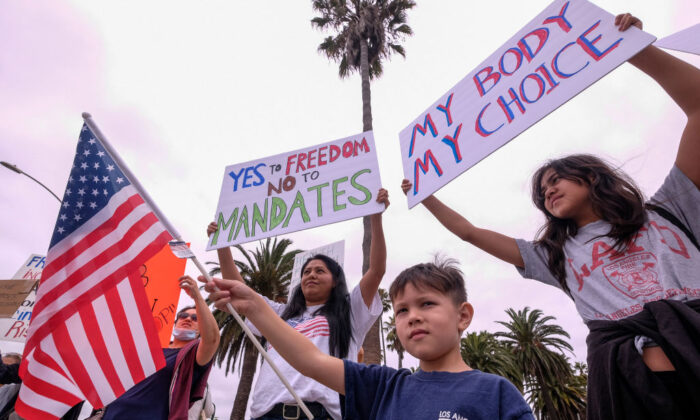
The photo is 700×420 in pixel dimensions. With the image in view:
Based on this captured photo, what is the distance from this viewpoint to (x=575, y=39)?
90.4 inches

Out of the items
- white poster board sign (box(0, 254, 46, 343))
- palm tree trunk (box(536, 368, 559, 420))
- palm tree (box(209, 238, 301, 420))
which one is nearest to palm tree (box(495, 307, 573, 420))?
palm tree trunk (box(536, 368, 559, 420))

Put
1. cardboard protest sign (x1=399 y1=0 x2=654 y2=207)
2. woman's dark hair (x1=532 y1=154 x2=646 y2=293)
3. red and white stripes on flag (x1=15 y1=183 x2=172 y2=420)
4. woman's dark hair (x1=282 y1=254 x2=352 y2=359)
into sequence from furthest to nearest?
woman's dark hair (x1=282 y1=254 x2=352 y2=359)
cardboard protest sign (x1=399 y1=0 x2=654 y2=207)
red and white stripes on flag (x1=15 y1=183 x2=172 y2=420)
woman's dark hair (x1=532 y1=154 x2=646 y2=293)

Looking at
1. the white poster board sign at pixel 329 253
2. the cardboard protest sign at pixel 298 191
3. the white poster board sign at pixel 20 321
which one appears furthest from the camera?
the white poster board sign at pixel 20 321

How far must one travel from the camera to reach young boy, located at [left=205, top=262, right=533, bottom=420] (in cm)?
138

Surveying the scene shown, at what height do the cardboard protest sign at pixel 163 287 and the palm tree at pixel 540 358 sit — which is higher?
the palm tree at pixel 540 358

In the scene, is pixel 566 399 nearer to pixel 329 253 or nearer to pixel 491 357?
pixel 491 357

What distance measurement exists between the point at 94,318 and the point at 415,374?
1731mm

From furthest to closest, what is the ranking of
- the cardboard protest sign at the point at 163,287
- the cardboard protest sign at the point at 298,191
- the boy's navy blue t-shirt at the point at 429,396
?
the cardboard protest sign at the point at 163,287
the cardboard protest sign at the point at 298,191
the boy's navy blue t-shirt at the point at 429,396

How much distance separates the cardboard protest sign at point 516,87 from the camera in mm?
2146

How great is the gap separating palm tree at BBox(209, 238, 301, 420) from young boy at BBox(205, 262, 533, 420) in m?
15.7

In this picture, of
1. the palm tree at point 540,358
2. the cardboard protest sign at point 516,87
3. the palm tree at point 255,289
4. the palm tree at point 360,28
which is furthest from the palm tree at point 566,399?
the cardboard protest sign at point 516,87

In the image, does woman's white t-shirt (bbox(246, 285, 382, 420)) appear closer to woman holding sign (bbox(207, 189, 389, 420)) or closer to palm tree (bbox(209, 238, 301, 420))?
woman holding sign (bbox(207, 189, 389, 420))

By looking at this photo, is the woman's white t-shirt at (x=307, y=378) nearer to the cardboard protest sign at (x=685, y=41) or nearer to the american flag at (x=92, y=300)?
the american flag at (x=92, y=300)

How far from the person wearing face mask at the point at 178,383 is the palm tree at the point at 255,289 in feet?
45.7
